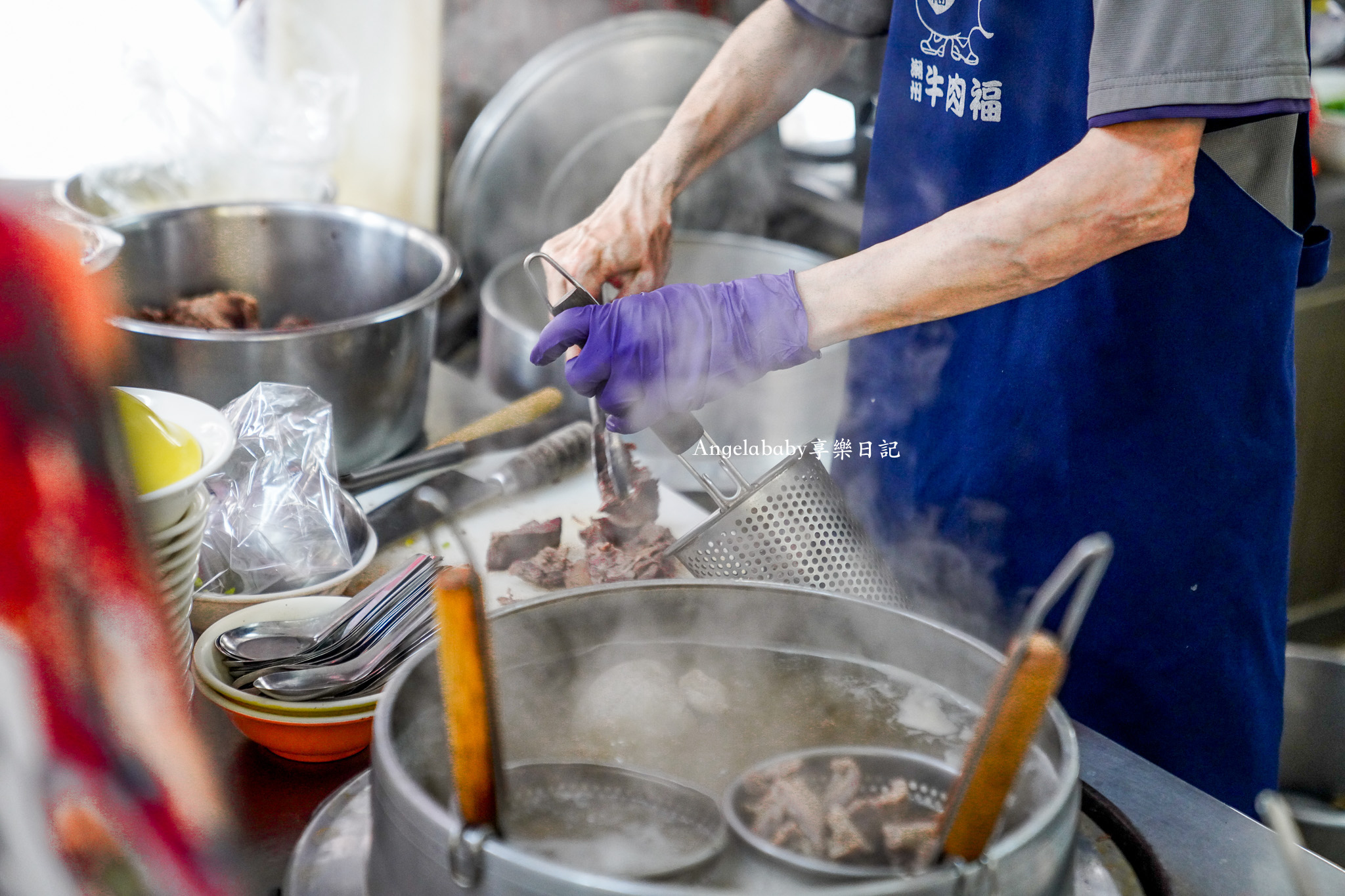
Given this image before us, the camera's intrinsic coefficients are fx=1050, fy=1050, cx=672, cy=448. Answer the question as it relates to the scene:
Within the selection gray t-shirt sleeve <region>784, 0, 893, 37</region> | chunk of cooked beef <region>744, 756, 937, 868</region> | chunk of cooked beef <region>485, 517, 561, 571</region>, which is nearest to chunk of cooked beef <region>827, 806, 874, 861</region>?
chunk of cooked beef <region>744, 756, 937, 868</region>

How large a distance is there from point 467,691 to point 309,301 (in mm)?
1762

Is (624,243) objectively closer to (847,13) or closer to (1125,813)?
(847,13)

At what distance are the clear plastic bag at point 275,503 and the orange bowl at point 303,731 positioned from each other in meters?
0.33

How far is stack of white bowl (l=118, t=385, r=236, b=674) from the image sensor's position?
0.97m

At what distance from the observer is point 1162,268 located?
1.54 m

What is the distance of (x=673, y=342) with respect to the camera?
1.41 meters

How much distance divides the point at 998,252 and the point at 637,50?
1.92 metres

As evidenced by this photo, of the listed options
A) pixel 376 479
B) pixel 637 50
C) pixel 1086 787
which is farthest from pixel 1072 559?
pixel 637 50

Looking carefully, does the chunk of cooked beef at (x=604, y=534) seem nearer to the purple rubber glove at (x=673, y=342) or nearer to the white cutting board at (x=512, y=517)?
the white cutting board at (x=512, y=517)

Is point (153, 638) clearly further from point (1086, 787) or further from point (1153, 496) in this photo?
point (1153, 496)

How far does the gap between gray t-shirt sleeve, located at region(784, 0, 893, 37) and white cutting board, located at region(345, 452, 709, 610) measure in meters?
0.89

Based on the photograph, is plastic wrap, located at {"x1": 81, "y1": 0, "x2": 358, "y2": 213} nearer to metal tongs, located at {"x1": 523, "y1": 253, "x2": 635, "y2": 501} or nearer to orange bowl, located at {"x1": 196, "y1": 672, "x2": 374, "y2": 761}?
metal tongs, located at {"x1": 523, "y1": 253, "x2": 635, "y2": 501}

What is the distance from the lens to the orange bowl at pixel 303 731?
116cm

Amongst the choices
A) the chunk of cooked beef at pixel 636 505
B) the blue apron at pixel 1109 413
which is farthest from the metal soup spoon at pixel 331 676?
the blue apron at pixel 1109 413
